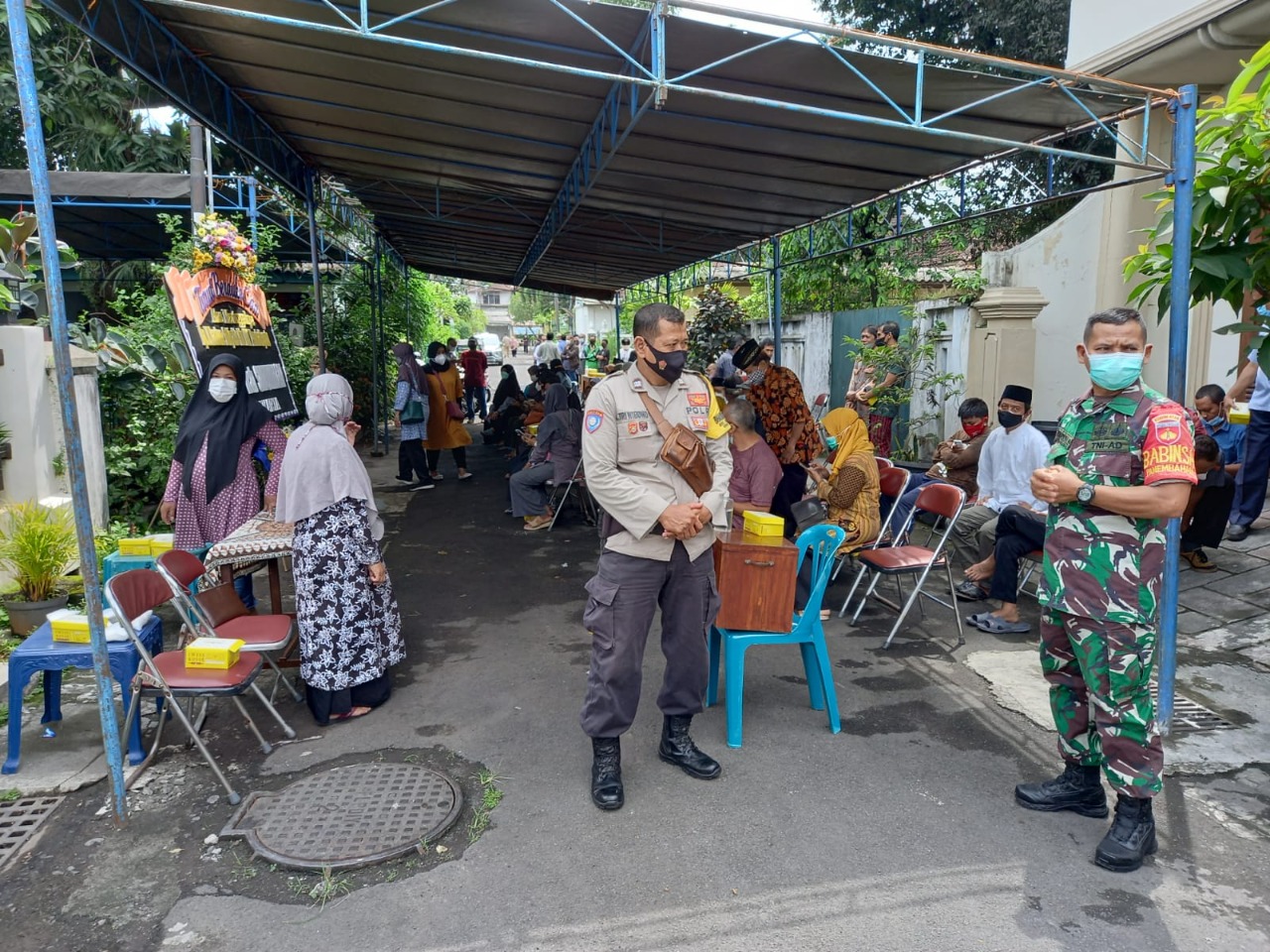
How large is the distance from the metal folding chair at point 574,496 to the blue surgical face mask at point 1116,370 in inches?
212

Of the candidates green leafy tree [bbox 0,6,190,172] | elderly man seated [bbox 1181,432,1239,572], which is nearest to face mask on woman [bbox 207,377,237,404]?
elderly man seated [bbox 1181,432,1239,572]

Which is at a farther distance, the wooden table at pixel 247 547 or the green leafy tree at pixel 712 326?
the green leafy tree at pixel 712 326

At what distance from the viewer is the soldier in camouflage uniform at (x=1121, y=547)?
2760mm

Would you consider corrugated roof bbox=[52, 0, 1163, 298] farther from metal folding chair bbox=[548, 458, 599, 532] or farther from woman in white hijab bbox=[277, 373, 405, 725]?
metal folding chair bbox=[548, 458, 599, 532]

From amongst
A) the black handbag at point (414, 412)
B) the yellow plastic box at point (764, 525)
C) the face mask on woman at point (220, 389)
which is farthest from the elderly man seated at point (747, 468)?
the black handbag at point (414, 412)

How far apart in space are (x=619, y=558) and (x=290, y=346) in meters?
8.28

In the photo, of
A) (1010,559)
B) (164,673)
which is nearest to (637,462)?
(164,673)

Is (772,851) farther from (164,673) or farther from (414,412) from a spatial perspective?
(414,412)

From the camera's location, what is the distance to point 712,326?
13383mm

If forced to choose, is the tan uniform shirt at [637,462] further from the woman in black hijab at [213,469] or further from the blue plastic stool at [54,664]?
the woman in black hijab at [213,469]

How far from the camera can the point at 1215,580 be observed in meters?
5.80

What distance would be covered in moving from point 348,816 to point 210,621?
4.22 feet

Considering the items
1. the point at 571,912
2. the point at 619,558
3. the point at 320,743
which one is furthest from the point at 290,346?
the point at 571,912

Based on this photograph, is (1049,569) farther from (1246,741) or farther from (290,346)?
(290,346)
